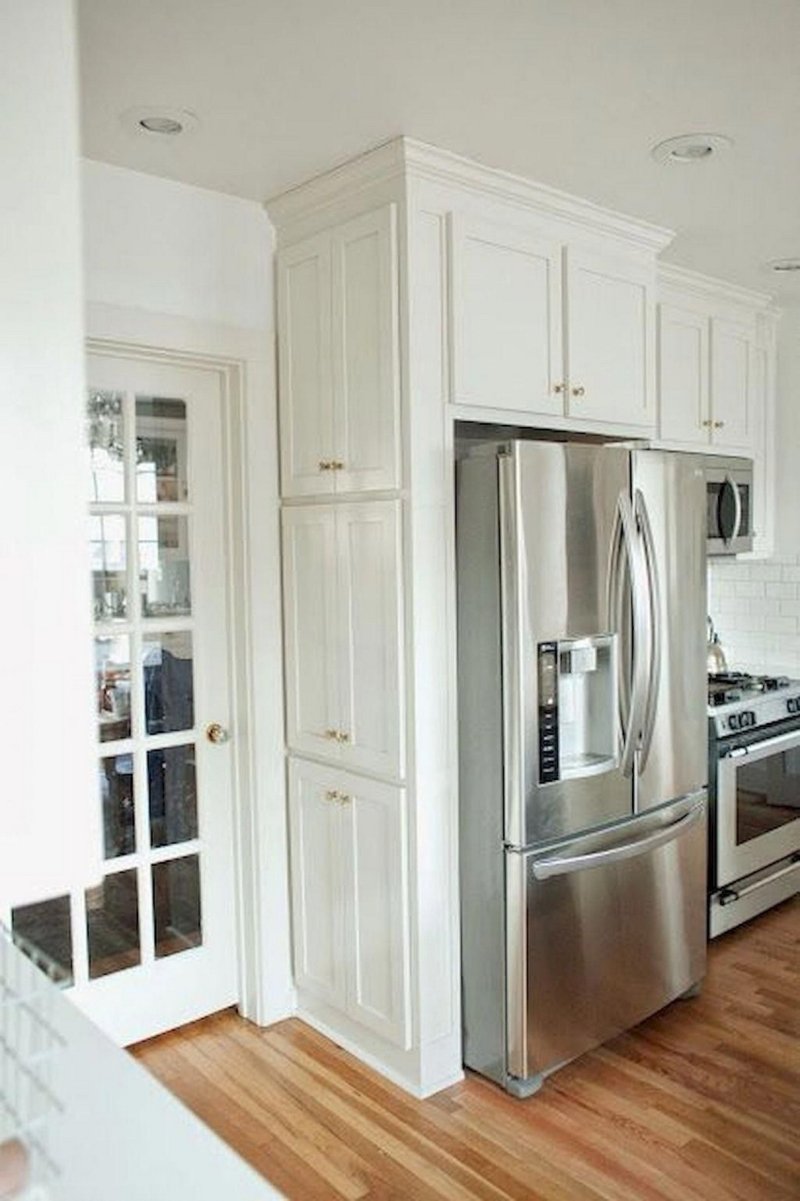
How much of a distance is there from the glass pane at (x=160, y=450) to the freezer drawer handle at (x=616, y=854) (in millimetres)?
1506

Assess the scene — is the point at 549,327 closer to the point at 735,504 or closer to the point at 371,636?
the point at 371,636

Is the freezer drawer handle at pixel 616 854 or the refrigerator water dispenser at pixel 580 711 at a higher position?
the refrigerator water dispenser at pixel 580 711

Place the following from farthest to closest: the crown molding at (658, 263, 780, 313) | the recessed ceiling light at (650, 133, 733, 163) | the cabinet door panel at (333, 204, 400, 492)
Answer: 1. the crown molding at (658, 263, 780, 313)
2. the cabinet door panel at (333, 204, 400, 492)
3. the recessed ceiling light at (650, 133, 733, 163)

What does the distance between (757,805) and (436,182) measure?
8.32 feet

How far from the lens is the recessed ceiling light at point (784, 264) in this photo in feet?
11.1

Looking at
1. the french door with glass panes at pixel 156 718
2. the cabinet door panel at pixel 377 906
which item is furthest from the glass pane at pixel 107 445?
the cabinet door panel at pixel 377 906

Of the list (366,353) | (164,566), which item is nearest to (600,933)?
(164,566)

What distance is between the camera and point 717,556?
3.67m

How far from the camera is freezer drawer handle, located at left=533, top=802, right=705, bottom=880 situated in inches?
98.5

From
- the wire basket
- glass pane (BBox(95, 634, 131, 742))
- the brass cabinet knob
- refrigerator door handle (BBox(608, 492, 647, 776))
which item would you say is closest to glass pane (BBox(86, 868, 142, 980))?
glass pane (BBox(95, 634, 131, 742))

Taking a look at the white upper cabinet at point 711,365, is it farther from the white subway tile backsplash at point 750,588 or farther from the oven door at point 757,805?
the oven door at point 757,805

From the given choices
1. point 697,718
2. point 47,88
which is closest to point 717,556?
point 697,718

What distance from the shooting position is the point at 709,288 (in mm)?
3648

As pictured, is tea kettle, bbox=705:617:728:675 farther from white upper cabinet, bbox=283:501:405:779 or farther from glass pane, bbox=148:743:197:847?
glass pane, bbox=148:743:197:847
